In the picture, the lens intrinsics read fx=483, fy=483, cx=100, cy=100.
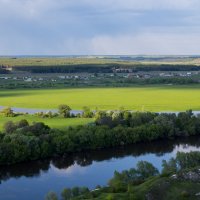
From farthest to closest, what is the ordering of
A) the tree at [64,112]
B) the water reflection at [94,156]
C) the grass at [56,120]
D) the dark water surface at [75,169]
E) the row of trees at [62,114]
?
the tree at [64,112]
the row of trees at [62,114]
the grass at [56,120]
the water reflection at [94,156]
the dark water surface at [75,169]

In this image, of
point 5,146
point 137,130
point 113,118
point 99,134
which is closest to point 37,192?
point 5,146

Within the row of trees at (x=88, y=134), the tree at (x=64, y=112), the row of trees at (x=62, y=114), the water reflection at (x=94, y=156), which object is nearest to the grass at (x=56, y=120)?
the row of trees at (x=62, y=114)

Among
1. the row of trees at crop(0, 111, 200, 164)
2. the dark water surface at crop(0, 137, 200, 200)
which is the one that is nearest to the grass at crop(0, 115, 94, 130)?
the row of trees at crop(0, 111, 200, 164)

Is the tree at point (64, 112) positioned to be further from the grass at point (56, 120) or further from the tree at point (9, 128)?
the tree at point (9, 128)

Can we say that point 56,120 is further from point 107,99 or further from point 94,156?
point 107,99

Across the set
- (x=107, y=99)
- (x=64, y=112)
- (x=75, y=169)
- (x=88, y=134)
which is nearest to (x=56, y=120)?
(x=64, y=112)

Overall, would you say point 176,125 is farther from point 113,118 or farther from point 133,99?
point 133,99
